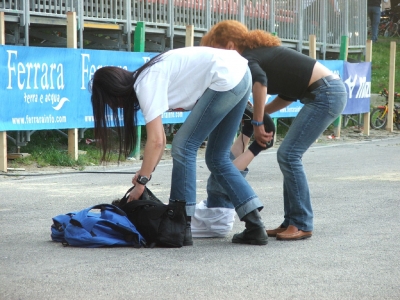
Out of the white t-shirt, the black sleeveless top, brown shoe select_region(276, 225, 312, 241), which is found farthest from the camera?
brown shoe select_region(276, 225, 312, 241)

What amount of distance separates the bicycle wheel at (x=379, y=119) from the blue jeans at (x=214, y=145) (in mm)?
15150

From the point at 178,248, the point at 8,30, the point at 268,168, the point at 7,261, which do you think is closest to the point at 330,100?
the point at 178,248

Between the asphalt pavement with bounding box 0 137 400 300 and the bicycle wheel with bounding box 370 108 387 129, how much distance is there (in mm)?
11723

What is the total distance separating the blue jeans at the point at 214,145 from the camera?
234 inches

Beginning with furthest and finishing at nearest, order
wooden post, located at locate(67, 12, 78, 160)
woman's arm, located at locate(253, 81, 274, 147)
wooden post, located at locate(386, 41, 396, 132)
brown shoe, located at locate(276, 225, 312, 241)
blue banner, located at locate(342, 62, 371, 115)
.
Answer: wooden post, located at locate(386, 41, 396, 132) → blue banner, located at locate(342, 62, 371, 115) → wooden post, located at locate(67, 12, 78, 160) → brown shoe, located at locate(276, 225, 312, 241) → woman's arm, located at locate(253, 81, 274, 147)

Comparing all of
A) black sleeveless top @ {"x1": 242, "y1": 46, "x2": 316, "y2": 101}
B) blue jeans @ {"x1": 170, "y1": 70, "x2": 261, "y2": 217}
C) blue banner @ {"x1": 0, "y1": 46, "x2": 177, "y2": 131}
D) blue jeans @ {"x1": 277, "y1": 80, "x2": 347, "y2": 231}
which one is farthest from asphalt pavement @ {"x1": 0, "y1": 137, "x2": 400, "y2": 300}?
blue banner @ {"x1": 0, "y1": 46, "x2": 177, "y2": 131}

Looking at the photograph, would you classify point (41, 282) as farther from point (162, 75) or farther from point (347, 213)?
point (347, 213)

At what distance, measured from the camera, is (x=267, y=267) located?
546 cm

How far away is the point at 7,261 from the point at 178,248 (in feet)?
3.80

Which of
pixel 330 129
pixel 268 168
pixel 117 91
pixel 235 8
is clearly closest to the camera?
pixel 117 91

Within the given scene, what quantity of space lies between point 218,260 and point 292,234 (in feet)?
3.25

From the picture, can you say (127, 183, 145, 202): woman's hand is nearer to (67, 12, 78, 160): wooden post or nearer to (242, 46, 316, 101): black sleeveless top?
(242, 46, 316, 101): black sleeveless top

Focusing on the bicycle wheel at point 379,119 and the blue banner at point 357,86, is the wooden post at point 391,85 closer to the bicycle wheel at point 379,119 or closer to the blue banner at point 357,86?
the bicycle wheel at point 379,119

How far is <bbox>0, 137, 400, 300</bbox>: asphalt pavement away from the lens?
4.80 metres
